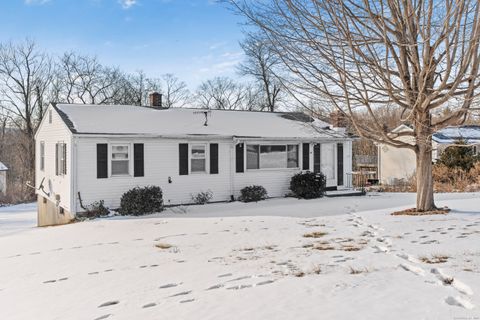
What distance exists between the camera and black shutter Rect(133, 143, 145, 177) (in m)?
13.7

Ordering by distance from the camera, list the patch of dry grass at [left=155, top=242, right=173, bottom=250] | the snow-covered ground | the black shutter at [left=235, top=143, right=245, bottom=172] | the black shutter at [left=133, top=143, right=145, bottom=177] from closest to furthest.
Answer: the snow-covered ground → the patch of dry grass at [left=155, top=242, right=173, bottom=250] → the black shutter at [left=133, top=143, right=145, bottom=177] → the black shutter at [left=235, top=143, right=245, bottom=172]

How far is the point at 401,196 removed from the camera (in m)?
16.3

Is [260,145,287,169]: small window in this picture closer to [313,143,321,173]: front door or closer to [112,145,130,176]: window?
[313,143,321,173]: front door

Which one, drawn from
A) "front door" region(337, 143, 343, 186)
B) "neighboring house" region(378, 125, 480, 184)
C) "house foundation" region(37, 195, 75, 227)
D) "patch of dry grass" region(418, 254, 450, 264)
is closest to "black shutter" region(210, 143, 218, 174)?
"house foundation" region(37, 195, 75, 227)

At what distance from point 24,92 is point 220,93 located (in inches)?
791

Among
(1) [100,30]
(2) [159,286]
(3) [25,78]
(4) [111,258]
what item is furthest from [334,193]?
(3) [25,78]

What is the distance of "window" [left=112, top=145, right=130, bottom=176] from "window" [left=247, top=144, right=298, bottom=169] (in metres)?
4.87

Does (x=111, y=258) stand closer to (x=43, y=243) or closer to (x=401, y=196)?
(x=43, y=243)

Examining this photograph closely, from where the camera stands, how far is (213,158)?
15.1 m

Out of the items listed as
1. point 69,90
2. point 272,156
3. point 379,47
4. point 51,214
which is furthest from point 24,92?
point 379,47

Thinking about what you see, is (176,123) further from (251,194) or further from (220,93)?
(220,93)

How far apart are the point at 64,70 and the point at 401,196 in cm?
3220

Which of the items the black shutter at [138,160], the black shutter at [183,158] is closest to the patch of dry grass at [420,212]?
the black shutter at [183,158]

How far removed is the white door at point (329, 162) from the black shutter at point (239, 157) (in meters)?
4.06
